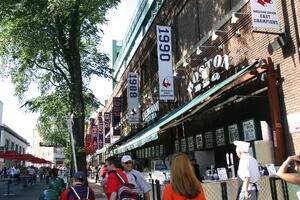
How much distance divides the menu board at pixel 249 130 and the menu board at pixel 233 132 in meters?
0.52

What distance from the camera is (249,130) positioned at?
11.7 meters

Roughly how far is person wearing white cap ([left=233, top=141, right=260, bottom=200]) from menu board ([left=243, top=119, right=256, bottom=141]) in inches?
199

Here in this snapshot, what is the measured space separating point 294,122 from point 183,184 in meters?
6.79

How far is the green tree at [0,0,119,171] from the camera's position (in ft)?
50.2

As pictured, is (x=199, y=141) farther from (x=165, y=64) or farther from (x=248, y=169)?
(x=248, y=169)

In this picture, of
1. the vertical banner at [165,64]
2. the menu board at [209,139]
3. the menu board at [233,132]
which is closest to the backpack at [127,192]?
the menu board at [233,132]

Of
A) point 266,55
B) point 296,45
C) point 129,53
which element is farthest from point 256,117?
point 129,53

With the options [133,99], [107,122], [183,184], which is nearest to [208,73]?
[183,184]

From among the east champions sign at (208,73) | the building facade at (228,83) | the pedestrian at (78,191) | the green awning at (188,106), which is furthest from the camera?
the east champions sign at (208,73)

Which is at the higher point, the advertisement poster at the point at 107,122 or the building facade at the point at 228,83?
the advertisement poster at the point at 107,122

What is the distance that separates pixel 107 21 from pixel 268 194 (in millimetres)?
14239

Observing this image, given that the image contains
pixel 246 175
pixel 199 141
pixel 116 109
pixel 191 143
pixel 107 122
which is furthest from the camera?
pixel 107 122

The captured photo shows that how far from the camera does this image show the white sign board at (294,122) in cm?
931

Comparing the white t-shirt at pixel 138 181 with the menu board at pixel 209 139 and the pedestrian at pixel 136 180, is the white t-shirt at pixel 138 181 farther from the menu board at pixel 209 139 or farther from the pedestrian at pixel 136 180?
the menu board at pixel 209 139
